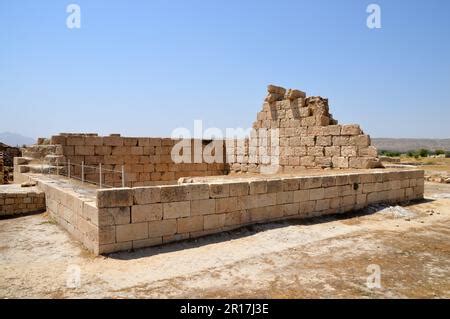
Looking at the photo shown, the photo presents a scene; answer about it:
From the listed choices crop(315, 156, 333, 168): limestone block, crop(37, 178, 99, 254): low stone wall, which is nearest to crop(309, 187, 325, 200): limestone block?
crop(37, 178, 99, 254): low stone wall

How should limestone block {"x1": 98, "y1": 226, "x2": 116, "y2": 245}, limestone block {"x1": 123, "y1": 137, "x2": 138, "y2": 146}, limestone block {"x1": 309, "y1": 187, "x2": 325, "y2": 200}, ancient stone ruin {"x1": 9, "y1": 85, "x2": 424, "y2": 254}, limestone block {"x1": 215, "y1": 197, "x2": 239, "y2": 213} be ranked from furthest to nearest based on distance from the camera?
limestone block {"x1": 123, "y1": 137, "x2": 138, "y2": 146} < limestone block {"x1": 309, "y1": 187, "x2": 325, "y2": 200} < limestone block {"x1": 215, "y1": 197, "x2": 239, "y2": 213} < ancient stone ruin {"x1": 9, "y1": 85, "x2": 424, "y2": 254} < limestone block {"x1": 98, "y1": 226, "x2": 116, "y2": 245}

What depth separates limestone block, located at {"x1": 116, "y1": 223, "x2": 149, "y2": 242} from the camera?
5871 millimetres

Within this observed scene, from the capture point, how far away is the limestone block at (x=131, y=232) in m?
5.87

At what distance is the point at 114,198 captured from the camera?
5828 millimetres

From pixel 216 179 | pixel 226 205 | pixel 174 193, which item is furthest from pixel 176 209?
pixel 216 179

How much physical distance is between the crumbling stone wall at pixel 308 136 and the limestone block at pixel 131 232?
894 centimetres

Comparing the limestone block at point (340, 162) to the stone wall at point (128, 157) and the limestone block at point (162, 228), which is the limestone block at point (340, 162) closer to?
the stone wall at point (128, 157)

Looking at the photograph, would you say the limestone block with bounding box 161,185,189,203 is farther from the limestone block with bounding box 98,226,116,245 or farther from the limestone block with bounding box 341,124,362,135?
the limestone block with bounding box 341,124,362,135

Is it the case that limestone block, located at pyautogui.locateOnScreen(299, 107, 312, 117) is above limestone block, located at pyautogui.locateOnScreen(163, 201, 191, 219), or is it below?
above

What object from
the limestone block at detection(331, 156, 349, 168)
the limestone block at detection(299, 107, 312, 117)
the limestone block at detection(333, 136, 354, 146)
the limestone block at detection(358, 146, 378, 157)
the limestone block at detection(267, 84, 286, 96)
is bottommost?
the limestone block at detection(331, 156, 349, 168)

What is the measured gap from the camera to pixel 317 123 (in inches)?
550

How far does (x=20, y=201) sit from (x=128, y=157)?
19.2ft

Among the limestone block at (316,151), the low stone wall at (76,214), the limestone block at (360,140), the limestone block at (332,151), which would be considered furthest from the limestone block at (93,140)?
the limestone block at (360,140)
